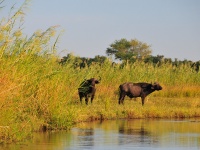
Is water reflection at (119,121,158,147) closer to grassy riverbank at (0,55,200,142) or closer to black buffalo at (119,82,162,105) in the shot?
grassy riverbank at (0,55,200,142)

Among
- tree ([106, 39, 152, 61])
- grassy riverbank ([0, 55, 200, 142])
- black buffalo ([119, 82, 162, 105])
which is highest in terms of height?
tree ([106, 39, 152, 61])

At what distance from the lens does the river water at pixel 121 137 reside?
610 inches

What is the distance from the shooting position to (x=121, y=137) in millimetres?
17656

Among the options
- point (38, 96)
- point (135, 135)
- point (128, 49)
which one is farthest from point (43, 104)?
point (128, 49)

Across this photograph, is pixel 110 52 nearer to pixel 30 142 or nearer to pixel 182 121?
pixel 182 121

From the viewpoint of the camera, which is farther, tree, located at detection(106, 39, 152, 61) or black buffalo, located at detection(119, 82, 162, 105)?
tree, located at detection(106, 39, 152, 61)

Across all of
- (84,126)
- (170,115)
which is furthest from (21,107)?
(170,115)

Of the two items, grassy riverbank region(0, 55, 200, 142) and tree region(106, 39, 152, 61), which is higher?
tree region(106, 39, 152, 61)

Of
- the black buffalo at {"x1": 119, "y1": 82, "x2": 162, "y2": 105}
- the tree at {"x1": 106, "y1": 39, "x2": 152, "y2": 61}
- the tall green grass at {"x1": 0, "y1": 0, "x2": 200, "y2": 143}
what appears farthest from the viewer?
the tree at {"x1": 106, "y1": 39, "x2": 152, "y2": 61}

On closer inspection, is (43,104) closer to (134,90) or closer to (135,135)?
(135,135)

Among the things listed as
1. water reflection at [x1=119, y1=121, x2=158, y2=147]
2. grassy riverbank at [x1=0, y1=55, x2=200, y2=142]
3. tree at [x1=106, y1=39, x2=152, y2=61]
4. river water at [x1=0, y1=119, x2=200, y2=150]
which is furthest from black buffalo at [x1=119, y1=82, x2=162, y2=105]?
tree at [x1=106, y1=39, x2=152, y2=61]

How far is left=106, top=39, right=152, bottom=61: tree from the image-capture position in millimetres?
81950

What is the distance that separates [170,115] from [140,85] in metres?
4.76

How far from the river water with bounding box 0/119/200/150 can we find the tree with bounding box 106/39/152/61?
195 feet
